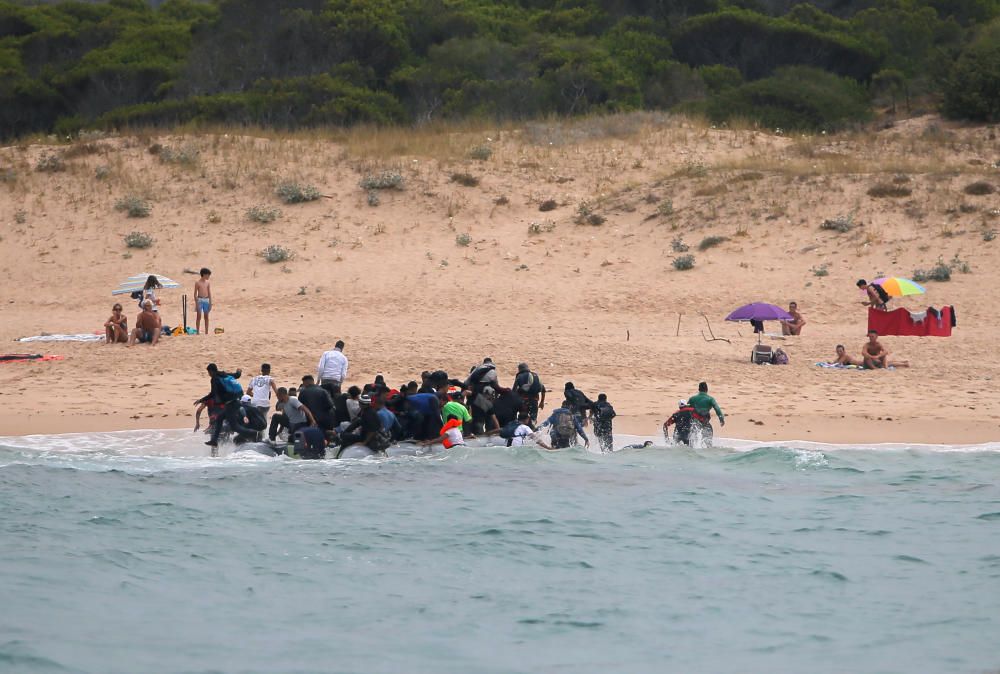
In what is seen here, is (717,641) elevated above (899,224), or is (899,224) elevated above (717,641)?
(899,224)

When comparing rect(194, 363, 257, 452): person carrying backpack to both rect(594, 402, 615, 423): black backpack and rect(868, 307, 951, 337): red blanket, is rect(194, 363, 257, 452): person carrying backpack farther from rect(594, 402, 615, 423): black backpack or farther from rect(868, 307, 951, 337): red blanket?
rect(868, 307, 951, 337): red blanket

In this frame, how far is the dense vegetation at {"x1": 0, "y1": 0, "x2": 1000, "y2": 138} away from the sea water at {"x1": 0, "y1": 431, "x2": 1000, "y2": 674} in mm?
24220

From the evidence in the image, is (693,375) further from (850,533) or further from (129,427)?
(129,427)

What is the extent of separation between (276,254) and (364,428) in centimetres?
1193

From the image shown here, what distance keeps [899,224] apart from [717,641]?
17596mm

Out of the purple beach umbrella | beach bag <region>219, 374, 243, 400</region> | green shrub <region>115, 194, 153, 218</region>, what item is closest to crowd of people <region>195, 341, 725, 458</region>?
beach bag <region>219, 374, 243, 400</region>

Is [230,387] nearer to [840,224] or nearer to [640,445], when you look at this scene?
[640,445]

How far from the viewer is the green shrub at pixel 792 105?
37625 millimetres

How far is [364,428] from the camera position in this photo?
14914 mm

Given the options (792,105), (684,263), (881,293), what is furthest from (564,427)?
(792,105)

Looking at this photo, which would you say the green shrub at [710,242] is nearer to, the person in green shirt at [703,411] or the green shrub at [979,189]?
the green shrub at [979,189]

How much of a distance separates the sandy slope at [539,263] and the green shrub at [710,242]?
154mm

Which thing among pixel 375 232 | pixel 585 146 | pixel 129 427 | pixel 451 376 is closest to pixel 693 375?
pixel 451 376

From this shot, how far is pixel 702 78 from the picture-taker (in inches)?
1690
